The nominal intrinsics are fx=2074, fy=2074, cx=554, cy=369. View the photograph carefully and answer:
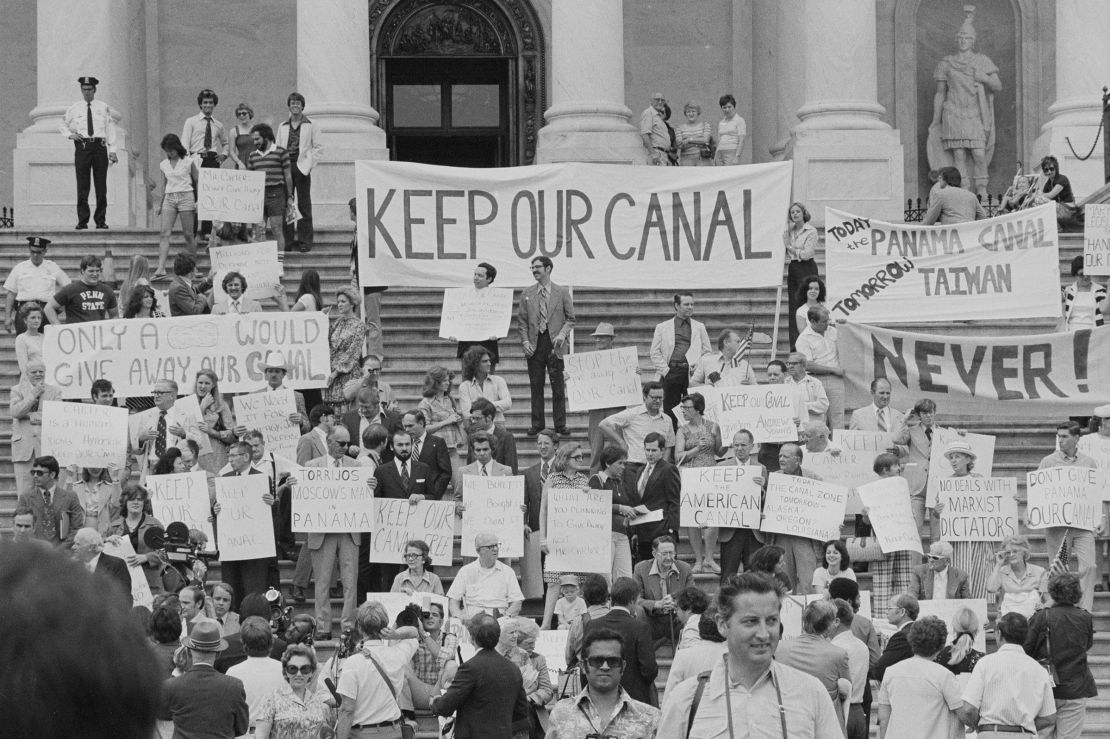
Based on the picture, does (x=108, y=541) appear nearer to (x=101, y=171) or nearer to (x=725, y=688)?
(x=725, y=688)

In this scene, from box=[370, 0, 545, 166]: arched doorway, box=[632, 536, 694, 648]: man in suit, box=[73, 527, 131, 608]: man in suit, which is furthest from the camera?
box=[370, 0, 545, 166]: arched doorway

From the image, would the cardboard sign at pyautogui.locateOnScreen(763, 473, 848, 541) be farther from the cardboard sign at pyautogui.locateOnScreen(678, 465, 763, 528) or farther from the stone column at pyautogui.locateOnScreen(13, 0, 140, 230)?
the stone column at pyautogui.locateOnScreen(13, 0, 140, 230)

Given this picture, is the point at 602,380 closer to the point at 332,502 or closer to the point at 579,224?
the point at 579,224

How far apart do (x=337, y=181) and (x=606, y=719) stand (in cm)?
1757

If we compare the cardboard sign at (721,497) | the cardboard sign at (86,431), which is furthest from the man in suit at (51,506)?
the cardboard sign at (721,497)

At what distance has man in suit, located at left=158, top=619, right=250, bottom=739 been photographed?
918 cm

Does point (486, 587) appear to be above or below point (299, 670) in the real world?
above

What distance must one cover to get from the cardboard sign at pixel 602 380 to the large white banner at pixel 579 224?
2423 mm

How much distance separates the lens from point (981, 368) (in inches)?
725

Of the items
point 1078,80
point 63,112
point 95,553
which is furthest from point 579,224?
point 1078,80

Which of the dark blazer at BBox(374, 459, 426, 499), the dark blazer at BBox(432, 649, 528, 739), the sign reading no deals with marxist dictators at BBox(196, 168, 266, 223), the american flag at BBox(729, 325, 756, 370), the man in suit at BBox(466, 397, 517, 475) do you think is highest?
the sign reading no deals with marxist dictators at BBox(196, 168, 266, 223)

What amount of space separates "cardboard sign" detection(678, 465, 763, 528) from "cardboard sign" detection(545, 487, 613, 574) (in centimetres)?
70

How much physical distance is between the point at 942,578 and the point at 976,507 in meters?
0.89

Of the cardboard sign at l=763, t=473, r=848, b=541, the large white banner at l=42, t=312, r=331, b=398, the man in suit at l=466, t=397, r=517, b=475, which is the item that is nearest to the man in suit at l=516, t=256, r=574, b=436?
the large white banner at l=42, t=312, r=331, b=398
